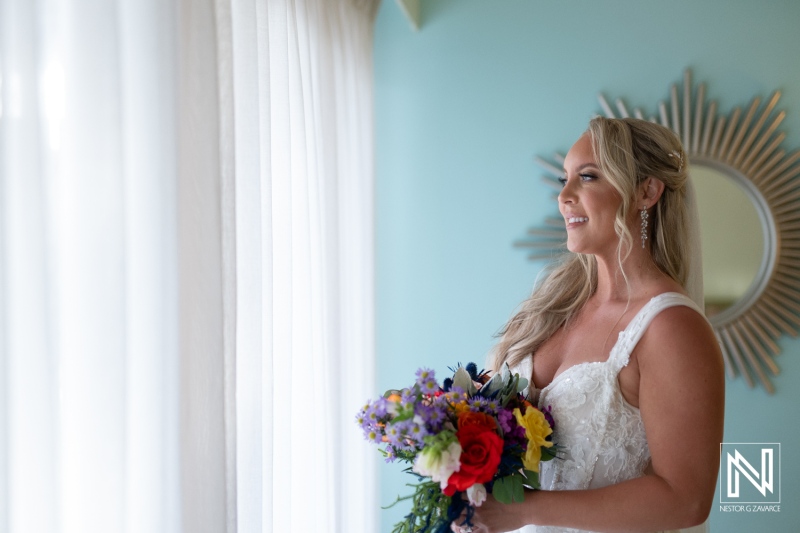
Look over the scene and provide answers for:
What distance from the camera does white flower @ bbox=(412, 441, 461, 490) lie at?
4.45 feet

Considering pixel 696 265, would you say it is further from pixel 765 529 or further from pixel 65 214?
pixel 65 214

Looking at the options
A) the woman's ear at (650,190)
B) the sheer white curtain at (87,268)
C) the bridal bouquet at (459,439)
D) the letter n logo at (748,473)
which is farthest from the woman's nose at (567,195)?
the letter n logo at (748,473)

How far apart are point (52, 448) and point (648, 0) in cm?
258

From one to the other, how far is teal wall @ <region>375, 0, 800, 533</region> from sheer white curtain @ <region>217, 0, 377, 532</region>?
22 cm

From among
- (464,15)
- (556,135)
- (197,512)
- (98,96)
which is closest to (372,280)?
(556,135)

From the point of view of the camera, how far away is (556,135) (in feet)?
9.09

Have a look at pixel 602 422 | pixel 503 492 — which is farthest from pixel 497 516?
pixel 602 422

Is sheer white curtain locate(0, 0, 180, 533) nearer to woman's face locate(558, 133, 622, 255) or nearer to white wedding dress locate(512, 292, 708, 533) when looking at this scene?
white wedding dress locate(512, 292, 708, 533)

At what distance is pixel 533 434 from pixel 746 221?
1.57 m

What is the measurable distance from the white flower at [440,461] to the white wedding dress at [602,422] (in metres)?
0.38

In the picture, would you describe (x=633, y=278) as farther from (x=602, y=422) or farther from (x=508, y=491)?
(x=508, y=491)

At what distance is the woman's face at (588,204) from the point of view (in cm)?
175

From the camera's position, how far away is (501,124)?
283cm

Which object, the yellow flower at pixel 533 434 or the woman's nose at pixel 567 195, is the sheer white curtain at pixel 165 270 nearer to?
the yellow flower at pixel 533 434
